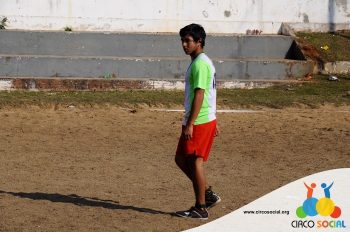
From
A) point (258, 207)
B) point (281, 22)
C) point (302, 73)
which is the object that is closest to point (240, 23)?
point (281, 22)

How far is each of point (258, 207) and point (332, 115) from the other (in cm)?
711

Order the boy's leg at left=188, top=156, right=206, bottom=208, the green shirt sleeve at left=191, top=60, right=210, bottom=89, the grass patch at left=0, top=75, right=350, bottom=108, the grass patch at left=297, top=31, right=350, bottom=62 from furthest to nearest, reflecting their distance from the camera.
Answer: the grass patch at left=297, top=31, right=350, bottom=62, the grass patch at left=0, top=75, right=350, bottom=108, the boy's leg at left=188, top=156, right=206, bottom=208, the green shirt sleeve at left=191, top=60, right=210, bottom=89

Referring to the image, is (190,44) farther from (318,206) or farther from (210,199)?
(318,206)

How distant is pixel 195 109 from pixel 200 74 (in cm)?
31

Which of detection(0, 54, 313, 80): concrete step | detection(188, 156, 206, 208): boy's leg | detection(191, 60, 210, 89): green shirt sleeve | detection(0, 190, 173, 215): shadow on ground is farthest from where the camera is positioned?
detection(0, 54, 313, 80): concrete step

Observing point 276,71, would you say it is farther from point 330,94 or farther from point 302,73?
point 330,94

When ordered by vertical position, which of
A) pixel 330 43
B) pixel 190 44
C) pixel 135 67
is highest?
pixel 190 44

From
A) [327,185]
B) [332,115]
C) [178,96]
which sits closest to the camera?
[327,185]

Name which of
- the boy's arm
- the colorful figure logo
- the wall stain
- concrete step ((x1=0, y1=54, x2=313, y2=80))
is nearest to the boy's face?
the boy's arm

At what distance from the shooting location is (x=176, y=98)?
49.2ft

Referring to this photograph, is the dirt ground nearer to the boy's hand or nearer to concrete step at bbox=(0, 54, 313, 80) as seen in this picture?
the boy's hand

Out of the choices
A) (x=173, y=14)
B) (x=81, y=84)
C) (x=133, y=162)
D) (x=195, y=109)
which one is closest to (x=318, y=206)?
(x=195, y=109)

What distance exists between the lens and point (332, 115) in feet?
45.0

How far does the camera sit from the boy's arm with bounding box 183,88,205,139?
24.9ft
